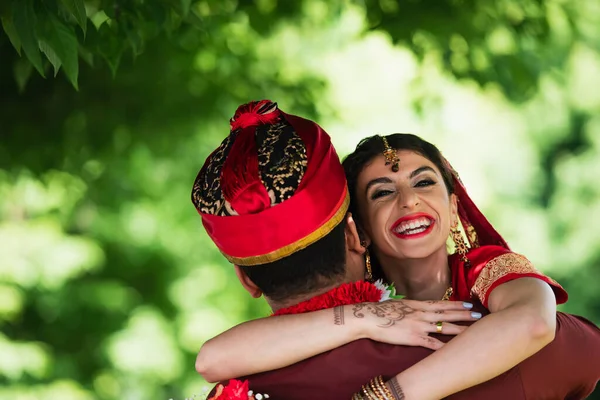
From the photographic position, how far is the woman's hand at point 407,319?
2.45 metres

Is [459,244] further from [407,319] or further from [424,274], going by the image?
[407,319]

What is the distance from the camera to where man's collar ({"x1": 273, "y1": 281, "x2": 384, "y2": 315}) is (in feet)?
8.57

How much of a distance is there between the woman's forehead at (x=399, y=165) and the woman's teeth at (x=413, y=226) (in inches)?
5.6

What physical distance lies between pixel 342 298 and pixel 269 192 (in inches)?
12.7

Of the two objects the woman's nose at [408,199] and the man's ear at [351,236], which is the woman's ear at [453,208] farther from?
the man's ear at [351,236]

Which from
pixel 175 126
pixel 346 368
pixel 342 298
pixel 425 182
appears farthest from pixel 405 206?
pixel 175 126

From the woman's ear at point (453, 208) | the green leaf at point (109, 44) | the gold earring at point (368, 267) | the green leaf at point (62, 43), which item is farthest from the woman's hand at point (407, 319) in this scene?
the green leaf at point (109, 44)

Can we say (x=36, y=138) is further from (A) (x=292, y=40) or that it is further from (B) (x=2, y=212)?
(A) (x=292, y=40)

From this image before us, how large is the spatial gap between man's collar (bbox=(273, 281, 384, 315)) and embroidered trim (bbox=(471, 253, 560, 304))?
26 cm

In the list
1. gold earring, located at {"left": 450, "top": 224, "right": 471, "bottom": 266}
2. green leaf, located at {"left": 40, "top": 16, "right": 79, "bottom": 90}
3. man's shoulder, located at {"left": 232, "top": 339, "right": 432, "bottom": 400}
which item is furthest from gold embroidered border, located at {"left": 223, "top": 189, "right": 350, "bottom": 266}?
green leaf, located at {"left": 40, "top": 16, "right": 79, "bottom": 90}

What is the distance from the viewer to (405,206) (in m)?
2.93

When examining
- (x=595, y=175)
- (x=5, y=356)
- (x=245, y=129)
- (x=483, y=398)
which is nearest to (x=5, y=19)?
(x=245, y=129)

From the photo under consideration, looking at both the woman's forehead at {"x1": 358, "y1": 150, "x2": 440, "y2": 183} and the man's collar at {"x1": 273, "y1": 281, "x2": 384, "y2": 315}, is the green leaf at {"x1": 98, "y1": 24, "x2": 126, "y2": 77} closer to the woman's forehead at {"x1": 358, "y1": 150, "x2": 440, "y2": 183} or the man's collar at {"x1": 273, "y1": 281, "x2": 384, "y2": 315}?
the woman's forehead at {"x1": 358, "y1": 150, "x2": 440, "y2": 183}

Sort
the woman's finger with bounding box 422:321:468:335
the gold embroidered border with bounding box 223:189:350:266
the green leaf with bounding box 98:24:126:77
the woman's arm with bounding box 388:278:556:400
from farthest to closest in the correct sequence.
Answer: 1. the green leaf with bounding box 98:24:126:77
2. the gold embroidered border with bounding box 223:189:350:266
3. the woman's finger with bounding box 422:321:468:335
4. the woman's arm with bounding box 388:278:556:400
